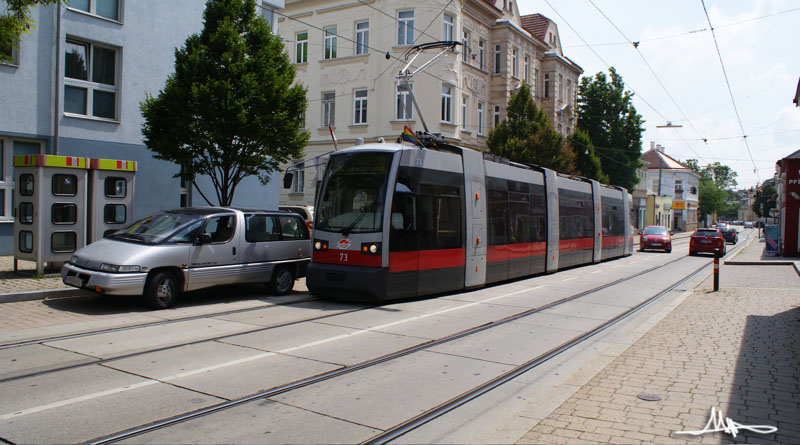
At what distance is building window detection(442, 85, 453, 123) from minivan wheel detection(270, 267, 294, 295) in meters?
18.8

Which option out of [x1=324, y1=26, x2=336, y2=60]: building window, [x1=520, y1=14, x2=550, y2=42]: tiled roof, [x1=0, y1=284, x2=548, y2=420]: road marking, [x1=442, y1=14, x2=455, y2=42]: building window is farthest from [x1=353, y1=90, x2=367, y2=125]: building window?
[x1=0, y1=284, x2=548, y2=420]: road marking

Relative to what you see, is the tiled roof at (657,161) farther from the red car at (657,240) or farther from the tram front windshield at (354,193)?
the tram front windshield at (354,193)

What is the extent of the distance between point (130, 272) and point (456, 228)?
250 inches

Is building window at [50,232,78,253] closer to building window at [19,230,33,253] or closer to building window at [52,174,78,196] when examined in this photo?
building window at [19,230,33,253]

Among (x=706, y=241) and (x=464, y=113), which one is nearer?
(x=706, y=241)

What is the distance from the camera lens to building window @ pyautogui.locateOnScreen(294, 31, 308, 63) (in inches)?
1277

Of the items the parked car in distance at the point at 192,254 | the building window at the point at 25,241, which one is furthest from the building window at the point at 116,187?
the parked car in distance at the point at 192,254

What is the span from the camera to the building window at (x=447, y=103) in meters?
29.7

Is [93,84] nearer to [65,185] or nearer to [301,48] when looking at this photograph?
[65,185]

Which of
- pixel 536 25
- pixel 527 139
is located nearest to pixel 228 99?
pixel 527 139

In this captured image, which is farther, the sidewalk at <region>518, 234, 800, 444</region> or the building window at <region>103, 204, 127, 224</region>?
the building window at <region>103, 204, 127, 224</region>

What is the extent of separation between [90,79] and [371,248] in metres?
11.3

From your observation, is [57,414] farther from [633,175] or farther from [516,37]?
[633,175]

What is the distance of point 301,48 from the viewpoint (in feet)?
107
